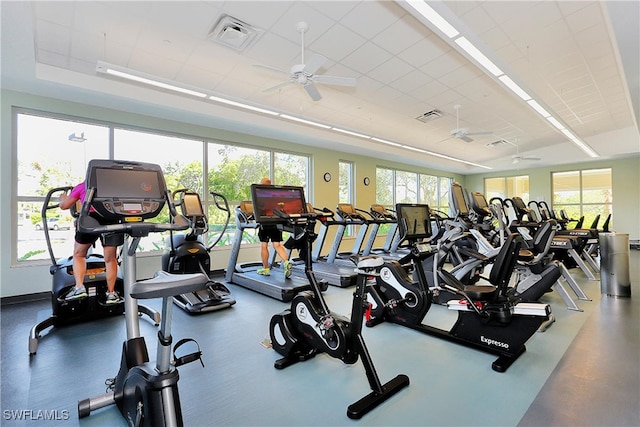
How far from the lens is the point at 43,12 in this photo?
342 centimetres

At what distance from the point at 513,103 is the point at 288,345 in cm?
725

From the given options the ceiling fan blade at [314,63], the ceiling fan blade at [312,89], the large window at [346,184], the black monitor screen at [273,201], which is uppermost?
the ceiling fan blade at [314,63]

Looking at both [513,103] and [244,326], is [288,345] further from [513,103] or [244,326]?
[513,103]

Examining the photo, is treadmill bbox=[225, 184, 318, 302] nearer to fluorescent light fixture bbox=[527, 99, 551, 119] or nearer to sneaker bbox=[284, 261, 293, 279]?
sneaker bbox=[284, 261, 293, 279]

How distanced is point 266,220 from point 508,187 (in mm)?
13549

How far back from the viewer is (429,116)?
7391mm

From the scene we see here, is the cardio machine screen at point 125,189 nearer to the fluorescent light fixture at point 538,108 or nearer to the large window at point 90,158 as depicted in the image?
the large window at point 90,158

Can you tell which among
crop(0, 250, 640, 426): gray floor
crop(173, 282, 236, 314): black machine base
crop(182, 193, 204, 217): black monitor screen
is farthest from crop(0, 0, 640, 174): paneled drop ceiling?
crop(0, 250, 640, 426): gray floor

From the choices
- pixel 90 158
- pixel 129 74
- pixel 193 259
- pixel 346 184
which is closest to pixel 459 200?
pixel 193 259

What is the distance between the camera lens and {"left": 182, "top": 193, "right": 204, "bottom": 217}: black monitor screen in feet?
13.9

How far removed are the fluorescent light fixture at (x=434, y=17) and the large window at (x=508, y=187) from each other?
11441 mm

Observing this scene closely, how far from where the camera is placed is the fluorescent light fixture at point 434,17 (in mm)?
2830

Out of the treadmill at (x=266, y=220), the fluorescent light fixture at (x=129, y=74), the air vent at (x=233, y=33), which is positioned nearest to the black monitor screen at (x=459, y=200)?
the treadmill at (x=266, y=220)

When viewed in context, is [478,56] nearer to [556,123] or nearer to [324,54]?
[324,54]
